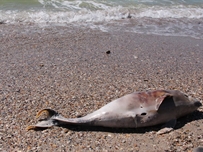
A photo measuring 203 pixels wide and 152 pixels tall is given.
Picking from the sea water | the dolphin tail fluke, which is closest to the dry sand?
the dolphin tail fluke

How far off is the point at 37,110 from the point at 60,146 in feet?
3.40

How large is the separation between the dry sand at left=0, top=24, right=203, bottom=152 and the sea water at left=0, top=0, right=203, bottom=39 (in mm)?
1043

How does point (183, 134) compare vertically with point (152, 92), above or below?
below

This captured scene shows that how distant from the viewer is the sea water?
11070 millimetres

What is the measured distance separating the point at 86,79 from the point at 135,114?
6.60ft

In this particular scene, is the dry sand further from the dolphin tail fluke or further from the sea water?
the sea water

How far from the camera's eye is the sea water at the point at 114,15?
11070mm

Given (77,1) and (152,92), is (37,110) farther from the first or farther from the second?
(77,1)

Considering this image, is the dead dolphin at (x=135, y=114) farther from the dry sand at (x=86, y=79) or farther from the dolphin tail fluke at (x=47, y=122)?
the dry sand at (x=86, y=79)

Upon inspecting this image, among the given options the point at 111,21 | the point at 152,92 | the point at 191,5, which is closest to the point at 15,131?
the point at 152,92

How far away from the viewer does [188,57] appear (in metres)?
8.01

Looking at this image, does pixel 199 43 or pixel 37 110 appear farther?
pixel 199 43

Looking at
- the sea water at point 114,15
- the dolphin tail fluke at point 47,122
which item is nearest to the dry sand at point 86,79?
the dolphin tail fluke at point 47,122

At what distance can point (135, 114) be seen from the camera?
14.0 ft
